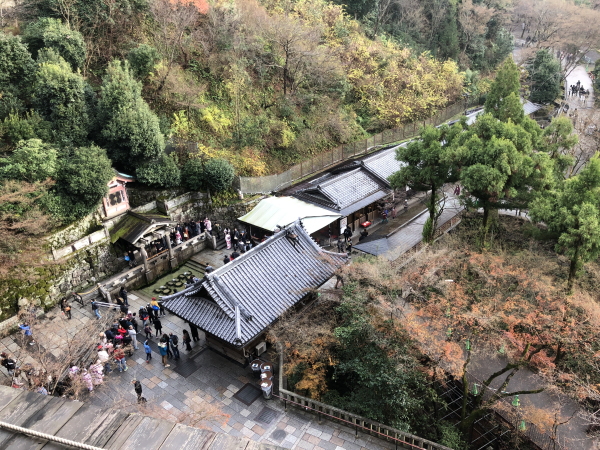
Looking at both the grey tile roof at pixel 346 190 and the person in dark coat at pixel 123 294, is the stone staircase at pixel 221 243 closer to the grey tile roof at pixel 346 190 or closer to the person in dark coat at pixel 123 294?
the grey tile roof at pixel 346 190

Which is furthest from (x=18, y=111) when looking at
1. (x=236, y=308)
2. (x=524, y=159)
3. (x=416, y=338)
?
(x=524, y=159)

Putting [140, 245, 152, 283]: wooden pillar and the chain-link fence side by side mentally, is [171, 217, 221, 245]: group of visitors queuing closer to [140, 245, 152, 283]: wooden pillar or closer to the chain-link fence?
[140, 245, 152, 283]: wooden pillar

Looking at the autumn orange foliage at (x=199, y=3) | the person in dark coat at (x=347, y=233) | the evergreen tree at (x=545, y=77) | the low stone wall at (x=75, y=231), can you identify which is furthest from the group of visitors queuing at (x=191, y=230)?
the evergreen tree at (x=545, y=77)

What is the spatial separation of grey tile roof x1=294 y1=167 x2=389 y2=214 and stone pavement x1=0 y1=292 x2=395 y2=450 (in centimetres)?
1368

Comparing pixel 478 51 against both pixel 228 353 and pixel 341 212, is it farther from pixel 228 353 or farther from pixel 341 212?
pixel 228 353

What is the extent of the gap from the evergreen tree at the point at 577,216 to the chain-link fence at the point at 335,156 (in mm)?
19144

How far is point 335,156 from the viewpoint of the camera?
38.9 meters

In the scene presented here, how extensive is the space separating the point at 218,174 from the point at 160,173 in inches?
157

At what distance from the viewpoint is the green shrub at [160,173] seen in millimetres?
28172

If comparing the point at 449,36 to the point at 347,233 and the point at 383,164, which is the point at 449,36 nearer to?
the point at 383,164

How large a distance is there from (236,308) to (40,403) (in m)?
13.6

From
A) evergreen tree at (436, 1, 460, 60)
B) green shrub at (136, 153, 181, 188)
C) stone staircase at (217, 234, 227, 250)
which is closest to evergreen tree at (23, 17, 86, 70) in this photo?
green shrub at (136, 153, 181, 188)

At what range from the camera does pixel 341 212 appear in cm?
2955

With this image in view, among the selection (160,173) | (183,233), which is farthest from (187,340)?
(160,173)
